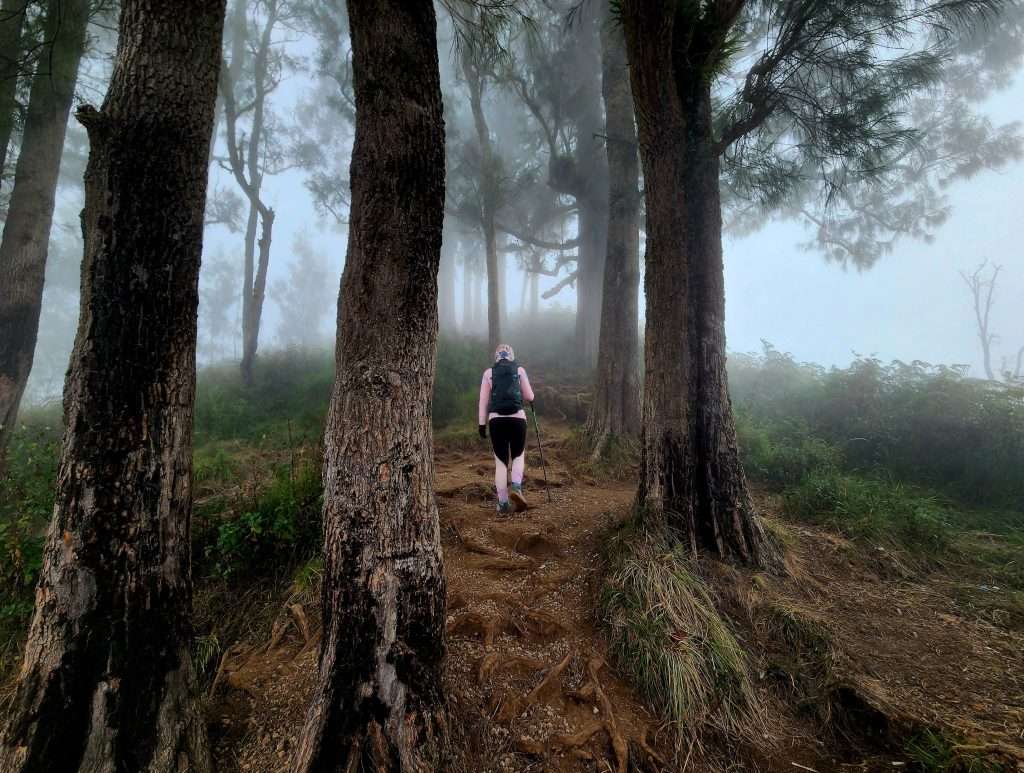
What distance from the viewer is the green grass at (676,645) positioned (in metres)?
2.51

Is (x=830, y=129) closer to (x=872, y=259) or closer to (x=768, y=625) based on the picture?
(x=768, y=625)

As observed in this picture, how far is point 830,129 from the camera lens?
5.07 meters

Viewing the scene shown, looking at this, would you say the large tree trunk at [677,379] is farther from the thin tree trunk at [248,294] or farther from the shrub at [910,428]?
the thin tree trunk at [248,294]

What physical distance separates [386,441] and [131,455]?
1.18 meters

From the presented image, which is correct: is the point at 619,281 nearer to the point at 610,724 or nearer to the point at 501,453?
the point at 501,453

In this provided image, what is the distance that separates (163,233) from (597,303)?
12046mm

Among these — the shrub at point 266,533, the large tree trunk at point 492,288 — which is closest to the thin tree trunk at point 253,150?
the large tree trunk at point 492,288

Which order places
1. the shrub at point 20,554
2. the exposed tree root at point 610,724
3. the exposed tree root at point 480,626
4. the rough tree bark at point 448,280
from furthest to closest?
the rough tree bark at point 448,280
the shrub at point 20,554
the exposed tree root at point 480,626
the exposed tree root at point 610,724

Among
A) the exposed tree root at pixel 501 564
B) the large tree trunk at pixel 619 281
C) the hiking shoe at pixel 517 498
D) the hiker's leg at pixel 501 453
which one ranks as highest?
the large tree trunk at pixel 619 281

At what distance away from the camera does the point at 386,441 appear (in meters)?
2.14

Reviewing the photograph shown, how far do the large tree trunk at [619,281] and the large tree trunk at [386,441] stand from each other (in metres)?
4.98

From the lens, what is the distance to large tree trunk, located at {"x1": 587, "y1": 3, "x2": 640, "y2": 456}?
24.0 feet

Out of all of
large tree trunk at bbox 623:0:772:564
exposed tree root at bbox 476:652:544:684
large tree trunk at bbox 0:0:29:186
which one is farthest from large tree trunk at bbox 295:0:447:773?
large tree trunk at bbox 0:0:29:186

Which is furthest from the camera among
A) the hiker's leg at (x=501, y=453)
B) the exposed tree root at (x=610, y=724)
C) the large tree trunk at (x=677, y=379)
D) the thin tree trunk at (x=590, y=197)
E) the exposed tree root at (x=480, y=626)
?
the thin tree trunk at (x=590, y=197)
